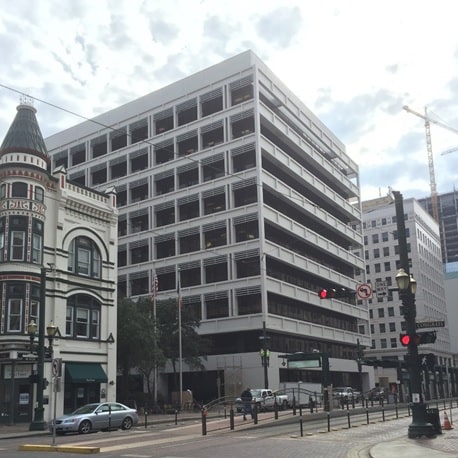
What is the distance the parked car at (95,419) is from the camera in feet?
86.2

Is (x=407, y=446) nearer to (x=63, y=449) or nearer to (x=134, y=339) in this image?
(x=63, y=449)

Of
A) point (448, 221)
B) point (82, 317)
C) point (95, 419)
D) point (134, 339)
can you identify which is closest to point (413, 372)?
point (95, 419)

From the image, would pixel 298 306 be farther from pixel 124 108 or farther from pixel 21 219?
pixel 21 219

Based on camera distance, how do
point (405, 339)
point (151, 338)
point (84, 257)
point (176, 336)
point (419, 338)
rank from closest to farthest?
point (419, 338)
point (405, 339)
point (84, 257)
point (151, 338)
point (176, 336)

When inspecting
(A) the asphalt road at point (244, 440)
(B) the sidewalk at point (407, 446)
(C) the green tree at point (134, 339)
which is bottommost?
(A) the asphalt road at point (244, 440)

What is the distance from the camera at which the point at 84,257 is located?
3912 cm

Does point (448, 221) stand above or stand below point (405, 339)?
above

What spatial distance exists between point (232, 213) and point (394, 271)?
70.1 meters

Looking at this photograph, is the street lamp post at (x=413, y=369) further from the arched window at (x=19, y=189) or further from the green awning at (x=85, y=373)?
the arched window at (x=19, y=189)

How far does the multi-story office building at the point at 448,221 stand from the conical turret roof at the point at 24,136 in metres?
162

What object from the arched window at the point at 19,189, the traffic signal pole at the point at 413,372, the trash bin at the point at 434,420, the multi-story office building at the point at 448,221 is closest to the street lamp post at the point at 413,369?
the traffic signal pole at the point at 413,372

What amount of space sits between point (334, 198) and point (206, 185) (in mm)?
19928

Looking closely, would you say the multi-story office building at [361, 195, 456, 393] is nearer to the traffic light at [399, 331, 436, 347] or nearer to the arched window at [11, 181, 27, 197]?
the arched window at [11, 181, 27, 197]

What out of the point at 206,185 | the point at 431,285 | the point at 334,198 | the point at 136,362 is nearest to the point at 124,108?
the point at 206,185
